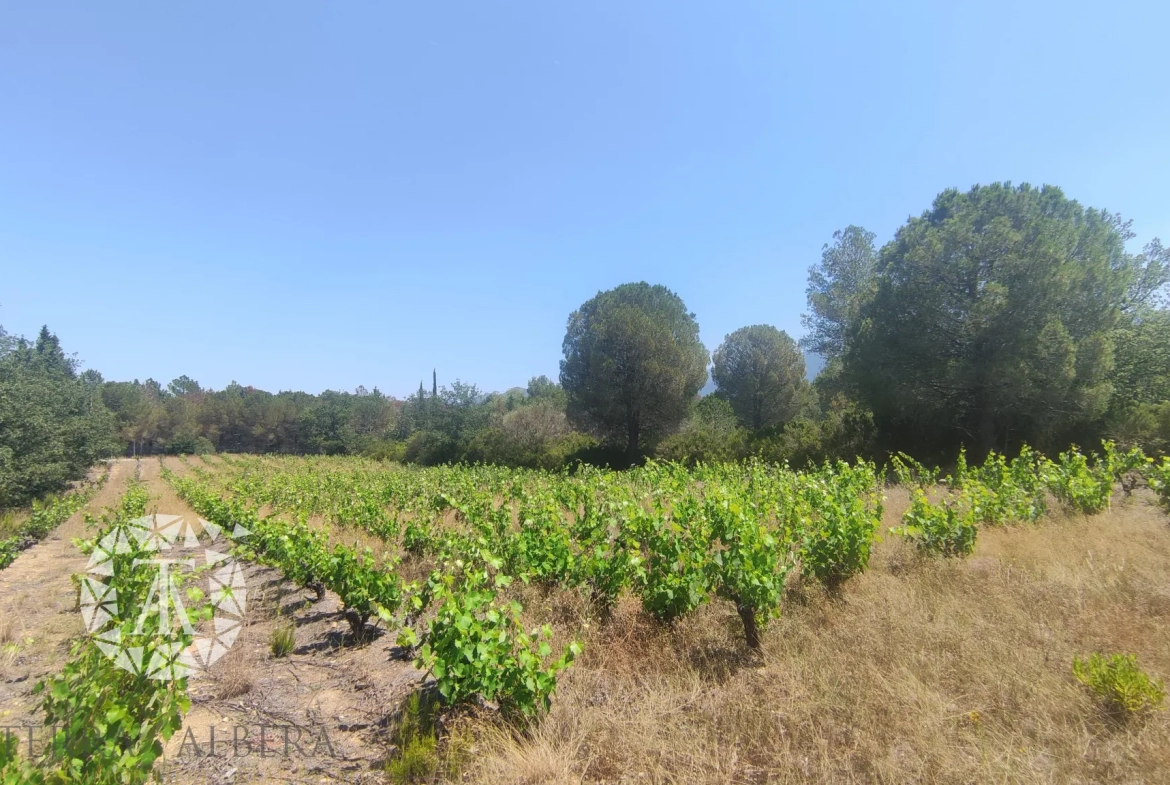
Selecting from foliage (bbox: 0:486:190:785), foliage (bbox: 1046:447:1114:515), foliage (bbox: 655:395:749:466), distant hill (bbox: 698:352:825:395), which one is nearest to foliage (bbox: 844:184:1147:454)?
foliage (bbox: 655:395:749:466)

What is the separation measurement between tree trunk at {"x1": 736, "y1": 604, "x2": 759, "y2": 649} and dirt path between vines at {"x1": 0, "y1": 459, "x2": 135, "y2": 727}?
4259 mm

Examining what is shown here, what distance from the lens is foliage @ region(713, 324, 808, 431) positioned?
1273 inches

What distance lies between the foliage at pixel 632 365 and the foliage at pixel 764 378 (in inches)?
352

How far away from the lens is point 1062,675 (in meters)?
3.04

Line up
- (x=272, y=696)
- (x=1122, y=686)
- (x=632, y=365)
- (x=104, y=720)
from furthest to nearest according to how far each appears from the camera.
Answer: (x=632, y=365), (x=272, y=696), (x=1122, y=686), (x=104, y=720)

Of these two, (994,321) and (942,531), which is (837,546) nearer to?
(942,531)

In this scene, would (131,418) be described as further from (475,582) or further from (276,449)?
(475,582)

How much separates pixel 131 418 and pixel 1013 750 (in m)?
72.9

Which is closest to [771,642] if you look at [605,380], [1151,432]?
[1151,432]

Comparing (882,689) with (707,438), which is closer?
(882,689)

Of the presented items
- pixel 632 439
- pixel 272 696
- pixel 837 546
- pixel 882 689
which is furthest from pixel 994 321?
pixel 272 696

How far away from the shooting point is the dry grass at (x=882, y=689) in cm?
252

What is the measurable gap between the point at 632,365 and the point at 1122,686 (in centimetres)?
2111

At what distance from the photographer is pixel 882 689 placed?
3.04 meters
